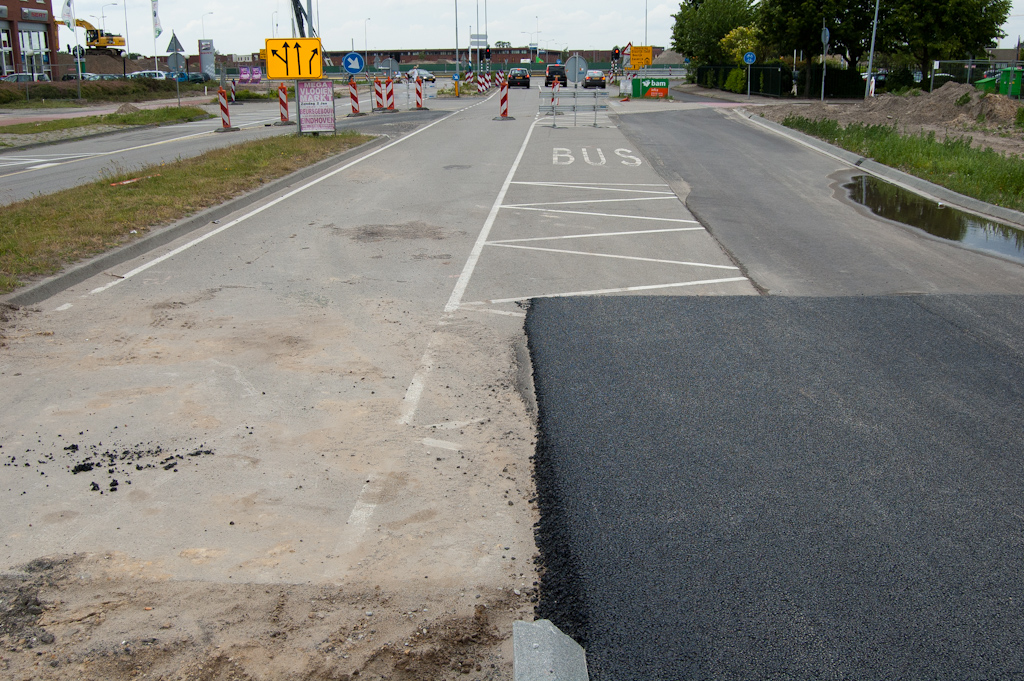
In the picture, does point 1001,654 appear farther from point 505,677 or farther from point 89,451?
point 89,451

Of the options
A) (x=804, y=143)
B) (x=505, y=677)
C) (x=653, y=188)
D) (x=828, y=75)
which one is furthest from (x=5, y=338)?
(x=828, y=75)

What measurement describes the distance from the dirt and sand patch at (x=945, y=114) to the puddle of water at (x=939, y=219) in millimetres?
9640

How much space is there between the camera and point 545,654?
3.32 m

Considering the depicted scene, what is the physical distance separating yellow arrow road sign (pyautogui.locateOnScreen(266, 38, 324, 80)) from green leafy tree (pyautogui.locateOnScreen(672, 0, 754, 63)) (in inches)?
2077

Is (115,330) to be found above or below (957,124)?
below

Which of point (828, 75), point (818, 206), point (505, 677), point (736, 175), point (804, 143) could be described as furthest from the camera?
point (828, 75)

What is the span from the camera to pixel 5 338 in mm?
7270

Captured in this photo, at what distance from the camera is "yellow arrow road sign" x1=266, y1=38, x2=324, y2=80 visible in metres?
23.9

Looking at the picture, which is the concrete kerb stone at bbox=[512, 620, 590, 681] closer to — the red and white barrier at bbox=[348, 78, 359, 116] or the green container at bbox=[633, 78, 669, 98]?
the red and white barrier at bbox=[348, 78, 359, 116]

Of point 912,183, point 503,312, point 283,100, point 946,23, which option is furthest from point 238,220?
point 946,23

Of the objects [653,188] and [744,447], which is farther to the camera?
[653,188]

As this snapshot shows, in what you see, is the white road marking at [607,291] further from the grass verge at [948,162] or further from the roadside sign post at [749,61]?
the roadside sign post at [749,61]

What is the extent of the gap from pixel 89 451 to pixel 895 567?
452 cm

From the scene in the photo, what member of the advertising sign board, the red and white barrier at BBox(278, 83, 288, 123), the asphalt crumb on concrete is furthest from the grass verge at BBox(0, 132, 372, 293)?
the red and white barrier at BBox(278, 83, 288, 123)
